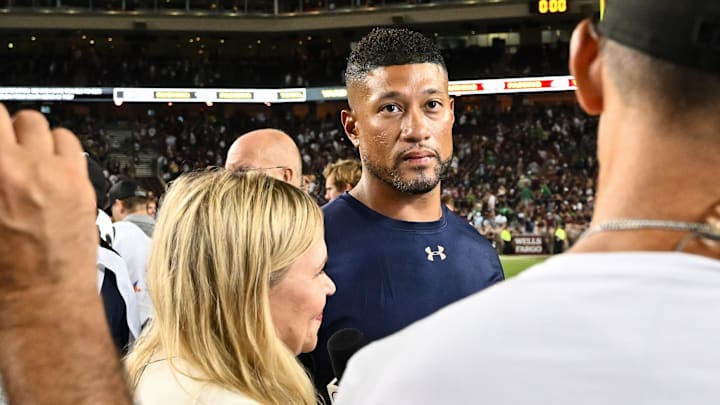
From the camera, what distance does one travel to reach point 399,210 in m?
3.05

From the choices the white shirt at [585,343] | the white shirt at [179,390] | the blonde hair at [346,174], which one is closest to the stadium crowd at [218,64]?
the blonde hair at [346,174]

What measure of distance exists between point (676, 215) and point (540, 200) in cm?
2432

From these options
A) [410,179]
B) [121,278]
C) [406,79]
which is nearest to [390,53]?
[406,79]

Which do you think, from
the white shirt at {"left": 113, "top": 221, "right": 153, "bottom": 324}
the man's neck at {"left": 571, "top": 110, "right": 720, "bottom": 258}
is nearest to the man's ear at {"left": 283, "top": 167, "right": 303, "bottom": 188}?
the white shirt at {"left": 113, "top": 221, "right": 153, "bottom": 324}

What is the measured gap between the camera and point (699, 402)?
0.81 m

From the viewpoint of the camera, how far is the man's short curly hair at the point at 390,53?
3100mm

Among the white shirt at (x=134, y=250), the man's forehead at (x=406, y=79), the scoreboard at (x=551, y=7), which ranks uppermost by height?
the scoreboard at (x=551, y=7)

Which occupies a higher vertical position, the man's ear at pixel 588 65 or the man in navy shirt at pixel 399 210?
the man's ear at pixel 588 65

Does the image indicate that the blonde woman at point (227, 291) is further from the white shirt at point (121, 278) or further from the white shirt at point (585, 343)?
the white shirt at point (121, 278)

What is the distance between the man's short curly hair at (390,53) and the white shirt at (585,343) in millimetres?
2312

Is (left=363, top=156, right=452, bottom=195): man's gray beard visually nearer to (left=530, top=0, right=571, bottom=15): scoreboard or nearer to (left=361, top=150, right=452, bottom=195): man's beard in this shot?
(left=361, top=150, right=452, bottom=195): man's beard

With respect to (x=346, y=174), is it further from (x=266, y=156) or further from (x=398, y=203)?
(x=398, y=203)

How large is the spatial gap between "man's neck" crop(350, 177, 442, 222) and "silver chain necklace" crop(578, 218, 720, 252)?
2123mm

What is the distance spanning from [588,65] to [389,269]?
1.92 metres
